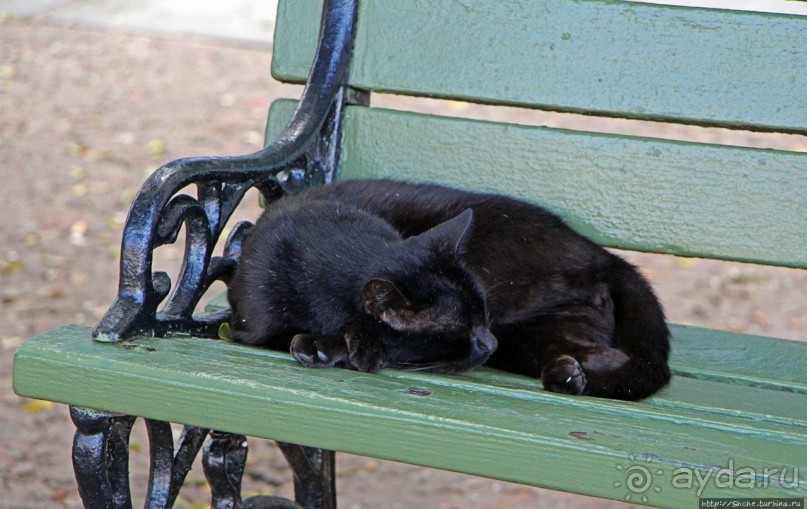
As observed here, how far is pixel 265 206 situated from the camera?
241cm

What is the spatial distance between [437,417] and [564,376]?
51 cm

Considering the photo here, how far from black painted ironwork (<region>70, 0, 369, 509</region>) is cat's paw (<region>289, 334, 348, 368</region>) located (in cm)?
28

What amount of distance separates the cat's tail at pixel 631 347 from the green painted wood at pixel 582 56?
41 centimetres

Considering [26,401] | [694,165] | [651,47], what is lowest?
[26,401]

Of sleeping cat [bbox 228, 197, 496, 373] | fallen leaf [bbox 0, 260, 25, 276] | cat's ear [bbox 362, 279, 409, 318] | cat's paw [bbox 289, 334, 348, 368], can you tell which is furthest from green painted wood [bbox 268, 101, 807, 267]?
fallen leaf [bbox 0, 260, 25, 276]

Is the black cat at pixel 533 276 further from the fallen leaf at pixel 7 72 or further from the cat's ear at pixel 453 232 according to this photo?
the fallen leaf at pixel 7 72

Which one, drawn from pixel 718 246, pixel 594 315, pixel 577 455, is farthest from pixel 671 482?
pixel 718 246

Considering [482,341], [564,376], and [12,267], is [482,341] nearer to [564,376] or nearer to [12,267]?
[564,376]

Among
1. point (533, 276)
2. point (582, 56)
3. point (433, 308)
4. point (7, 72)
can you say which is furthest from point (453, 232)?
point (7, 72)

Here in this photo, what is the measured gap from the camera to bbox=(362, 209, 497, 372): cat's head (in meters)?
1.89

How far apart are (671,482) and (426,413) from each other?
35cm

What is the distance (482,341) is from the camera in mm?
1957

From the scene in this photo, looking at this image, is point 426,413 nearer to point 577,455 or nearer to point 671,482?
point 577,455

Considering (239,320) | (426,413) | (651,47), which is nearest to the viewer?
(426,413)
